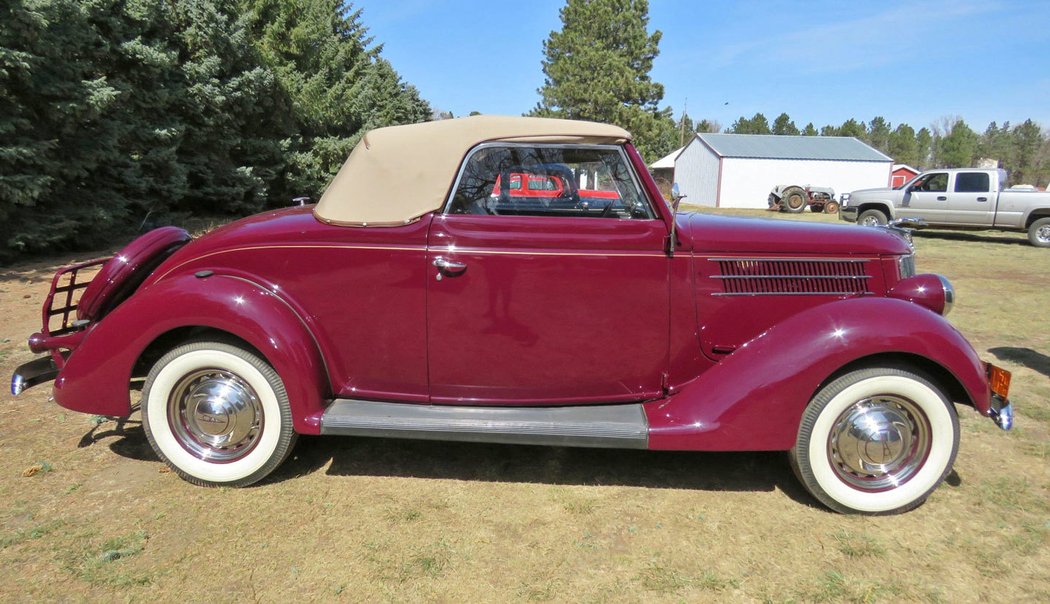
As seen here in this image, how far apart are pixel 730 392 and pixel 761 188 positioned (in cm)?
3644

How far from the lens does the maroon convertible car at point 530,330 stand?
9.18ft

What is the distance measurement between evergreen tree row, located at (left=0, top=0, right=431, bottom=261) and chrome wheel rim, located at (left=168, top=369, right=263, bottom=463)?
738 centimetres

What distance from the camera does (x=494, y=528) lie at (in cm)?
274

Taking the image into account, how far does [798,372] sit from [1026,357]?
406cm

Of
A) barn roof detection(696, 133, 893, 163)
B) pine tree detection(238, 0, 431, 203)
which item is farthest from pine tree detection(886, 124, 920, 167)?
pine tree detection(238, 0, 431, 203)

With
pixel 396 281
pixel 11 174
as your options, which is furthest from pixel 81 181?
pixel 396 281

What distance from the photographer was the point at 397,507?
9.53 ft

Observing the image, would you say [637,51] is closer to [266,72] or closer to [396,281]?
[266,72]

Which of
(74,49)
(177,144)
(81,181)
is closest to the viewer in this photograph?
(74,49)

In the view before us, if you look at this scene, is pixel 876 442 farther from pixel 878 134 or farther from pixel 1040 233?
pixel 878 134

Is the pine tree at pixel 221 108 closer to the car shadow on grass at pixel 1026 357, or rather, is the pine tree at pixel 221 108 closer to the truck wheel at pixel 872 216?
the car shadow on grass at pixel 1026 357

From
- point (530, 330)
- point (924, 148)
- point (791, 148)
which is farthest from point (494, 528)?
point (924, 148)

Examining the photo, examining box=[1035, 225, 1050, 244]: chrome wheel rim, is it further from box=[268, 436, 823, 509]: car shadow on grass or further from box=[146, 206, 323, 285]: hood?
box=[146, 206, 323, 285]: hood

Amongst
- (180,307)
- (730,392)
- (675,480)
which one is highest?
(180,307)
